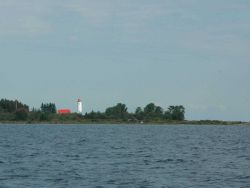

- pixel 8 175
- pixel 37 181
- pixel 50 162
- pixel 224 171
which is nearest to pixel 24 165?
pixel 50 162

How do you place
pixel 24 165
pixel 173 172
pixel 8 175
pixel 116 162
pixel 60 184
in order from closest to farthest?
1. pixel 60 184
2. pixel 8 175
3. pixel 173 172
4. pixel 24 165
5. pixel 116 162

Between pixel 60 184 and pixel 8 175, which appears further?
pixel 8 175

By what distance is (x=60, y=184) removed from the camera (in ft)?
134

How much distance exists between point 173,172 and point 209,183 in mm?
7053

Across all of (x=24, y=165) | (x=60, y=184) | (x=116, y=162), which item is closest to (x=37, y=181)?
→ (x=60, y=184)

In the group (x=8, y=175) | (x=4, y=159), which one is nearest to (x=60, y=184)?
(x=8, y=175)

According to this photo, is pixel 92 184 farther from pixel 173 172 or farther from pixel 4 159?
pixel 4 159

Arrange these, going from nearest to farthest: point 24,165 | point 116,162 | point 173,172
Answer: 1. point 173,172
2. point 24,165
3. point 116,162

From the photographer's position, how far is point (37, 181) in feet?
139

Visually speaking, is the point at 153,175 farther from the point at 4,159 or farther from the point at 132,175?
the point at 4,159

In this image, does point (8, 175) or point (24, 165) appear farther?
point (24, 165)

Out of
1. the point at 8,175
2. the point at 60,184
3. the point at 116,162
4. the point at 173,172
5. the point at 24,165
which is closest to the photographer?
the point at 60,184

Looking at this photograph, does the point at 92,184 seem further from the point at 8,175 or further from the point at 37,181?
the point at 8,175

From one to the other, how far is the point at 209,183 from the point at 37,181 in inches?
489
